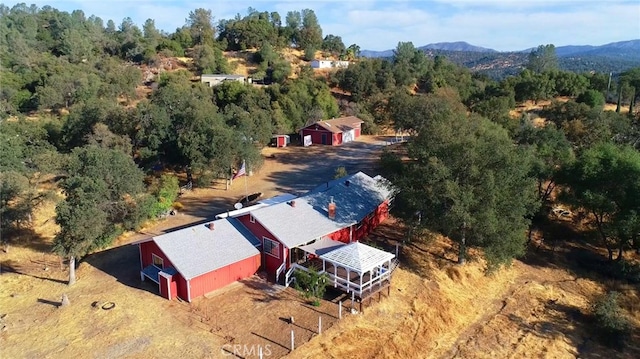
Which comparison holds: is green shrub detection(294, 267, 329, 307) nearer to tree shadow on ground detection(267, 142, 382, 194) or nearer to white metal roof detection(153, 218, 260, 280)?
white metal roof detection(153, 218, 260, 280)

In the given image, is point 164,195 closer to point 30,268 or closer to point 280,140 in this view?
point 30,268

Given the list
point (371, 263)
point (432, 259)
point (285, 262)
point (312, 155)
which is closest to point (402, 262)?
point (432, 259)

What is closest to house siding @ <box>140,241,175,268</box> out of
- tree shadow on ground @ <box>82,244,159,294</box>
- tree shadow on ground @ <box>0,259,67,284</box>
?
tree shadow on ground @ <box>82,244,159,294</box>

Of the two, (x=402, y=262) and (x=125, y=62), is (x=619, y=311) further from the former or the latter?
(x=125, y=62)

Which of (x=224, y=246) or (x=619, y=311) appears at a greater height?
(x=224, y=246)

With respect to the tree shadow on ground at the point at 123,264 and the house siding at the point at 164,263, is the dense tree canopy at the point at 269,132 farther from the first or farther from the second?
the house siding at the point at 164,263

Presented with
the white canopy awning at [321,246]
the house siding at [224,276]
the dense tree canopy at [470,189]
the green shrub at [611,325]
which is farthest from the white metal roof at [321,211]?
the green shrub at [611,325]

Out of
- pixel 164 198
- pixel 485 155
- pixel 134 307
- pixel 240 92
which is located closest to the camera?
pixel 134 307

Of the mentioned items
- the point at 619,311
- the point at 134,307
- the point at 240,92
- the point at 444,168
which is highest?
the point at 240,92

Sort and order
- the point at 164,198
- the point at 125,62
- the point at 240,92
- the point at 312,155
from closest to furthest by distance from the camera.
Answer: the point at 164,198 < the point at 312,155 < the point at 240,92 < the point at 125,62
